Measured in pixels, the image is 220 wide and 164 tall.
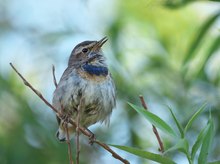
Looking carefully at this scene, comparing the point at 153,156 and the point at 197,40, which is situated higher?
the point at 197,40

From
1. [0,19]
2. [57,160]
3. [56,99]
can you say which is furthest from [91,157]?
[0,19]

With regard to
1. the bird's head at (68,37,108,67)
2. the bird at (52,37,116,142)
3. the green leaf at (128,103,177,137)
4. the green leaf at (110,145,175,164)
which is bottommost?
the green leaf at (110,145,175,164)

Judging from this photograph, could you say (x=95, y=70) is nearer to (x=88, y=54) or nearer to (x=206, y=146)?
(x=88, y=54)

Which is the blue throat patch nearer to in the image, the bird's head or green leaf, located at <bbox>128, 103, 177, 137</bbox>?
the bird's head

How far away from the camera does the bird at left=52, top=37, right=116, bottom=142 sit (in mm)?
6414

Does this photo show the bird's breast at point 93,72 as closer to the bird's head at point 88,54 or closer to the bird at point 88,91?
the bird at point 88,91

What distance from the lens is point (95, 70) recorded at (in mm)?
6648

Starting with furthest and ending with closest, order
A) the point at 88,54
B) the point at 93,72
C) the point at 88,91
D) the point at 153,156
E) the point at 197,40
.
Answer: the point at 88,54 < the point at 93,72 < the point at 88,91 < the point at 197,40 < the point at 153,156


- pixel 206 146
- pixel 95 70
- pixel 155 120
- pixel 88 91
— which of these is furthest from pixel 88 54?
pixel 206 146

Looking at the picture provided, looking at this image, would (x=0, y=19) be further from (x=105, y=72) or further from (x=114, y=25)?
(x=105, y=72)

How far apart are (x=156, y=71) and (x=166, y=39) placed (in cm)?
50

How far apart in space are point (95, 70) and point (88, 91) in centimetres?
30

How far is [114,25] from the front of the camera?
28.0 feet

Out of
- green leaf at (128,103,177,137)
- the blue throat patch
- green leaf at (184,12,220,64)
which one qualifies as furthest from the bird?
green leaf at (128,103,177,137)
